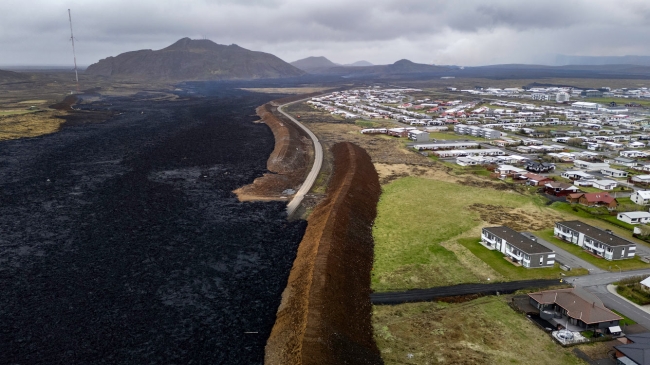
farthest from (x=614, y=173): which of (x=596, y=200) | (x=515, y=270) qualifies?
(x=515, y=270)

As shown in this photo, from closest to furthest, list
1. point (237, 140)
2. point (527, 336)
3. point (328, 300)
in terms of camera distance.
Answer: point (527, 336) → point (328, 300) → point (237, 140)

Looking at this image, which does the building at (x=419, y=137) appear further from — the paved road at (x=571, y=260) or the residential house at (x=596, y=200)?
the paved road at (x=571, y=260)

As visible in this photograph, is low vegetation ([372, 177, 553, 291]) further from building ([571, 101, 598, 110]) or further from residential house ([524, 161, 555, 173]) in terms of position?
building ([571, 101, 598, 110])

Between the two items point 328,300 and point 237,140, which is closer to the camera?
point 328,300

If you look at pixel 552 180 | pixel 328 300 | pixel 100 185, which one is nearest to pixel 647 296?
pixel 328 300

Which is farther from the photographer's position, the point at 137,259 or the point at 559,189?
the point at 559,189

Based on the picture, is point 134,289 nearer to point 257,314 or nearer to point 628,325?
point 257,314

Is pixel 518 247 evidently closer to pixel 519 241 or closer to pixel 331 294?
pixel 519 241

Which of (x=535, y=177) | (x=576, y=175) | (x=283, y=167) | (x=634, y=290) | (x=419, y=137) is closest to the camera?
(x=634, y=290)
